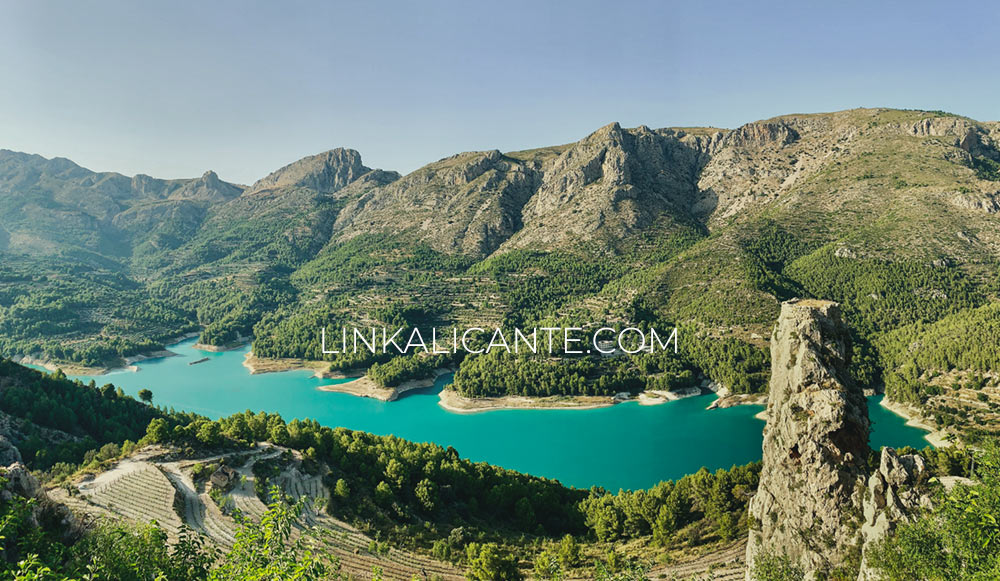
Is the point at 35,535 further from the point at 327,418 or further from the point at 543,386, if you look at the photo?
the point at 543,386

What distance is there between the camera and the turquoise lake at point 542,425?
47.6 meters

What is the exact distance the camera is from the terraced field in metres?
22.4

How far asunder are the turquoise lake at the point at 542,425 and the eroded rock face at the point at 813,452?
2658 cm

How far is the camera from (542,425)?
60750 mm

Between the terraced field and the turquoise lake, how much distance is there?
80.1ft

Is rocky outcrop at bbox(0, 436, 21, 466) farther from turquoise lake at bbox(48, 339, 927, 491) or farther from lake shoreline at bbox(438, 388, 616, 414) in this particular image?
lake shoreline at bbox(438, 388, 616, 414)

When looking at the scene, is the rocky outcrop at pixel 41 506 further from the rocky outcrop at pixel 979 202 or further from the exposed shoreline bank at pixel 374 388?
the rocky outcrop at pixel 979 202

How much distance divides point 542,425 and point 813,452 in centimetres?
4575

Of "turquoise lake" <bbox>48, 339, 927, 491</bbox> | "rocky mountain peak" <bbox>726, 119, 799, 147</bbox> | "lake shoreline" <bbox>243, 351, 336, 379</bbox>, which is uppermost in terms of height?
"rocky mountain peak" <bbox>726, 119, 799, 147</bbox>

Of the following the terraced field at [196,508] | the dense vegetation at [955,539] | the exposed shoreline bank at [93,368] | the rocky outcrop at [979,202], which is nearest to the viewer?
the dense vegetation at [955,539]

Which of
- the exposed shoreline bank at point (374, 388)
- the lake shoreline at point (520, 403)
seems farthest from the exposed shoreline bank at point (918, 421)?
the exposed shoreline bank at point (374, 388)

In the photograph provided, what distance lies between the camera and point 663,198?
4845 inches

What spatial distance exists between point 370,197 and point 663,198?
102 meters

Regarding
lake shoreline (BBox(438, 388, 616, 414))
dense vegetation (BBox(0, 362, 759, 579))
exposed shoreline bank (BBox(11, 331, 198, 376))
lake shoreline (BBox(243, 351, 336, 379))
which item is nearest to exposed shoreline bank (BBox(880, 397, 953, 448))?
lake shoreline (BBox(438, 388, 616, 414))
